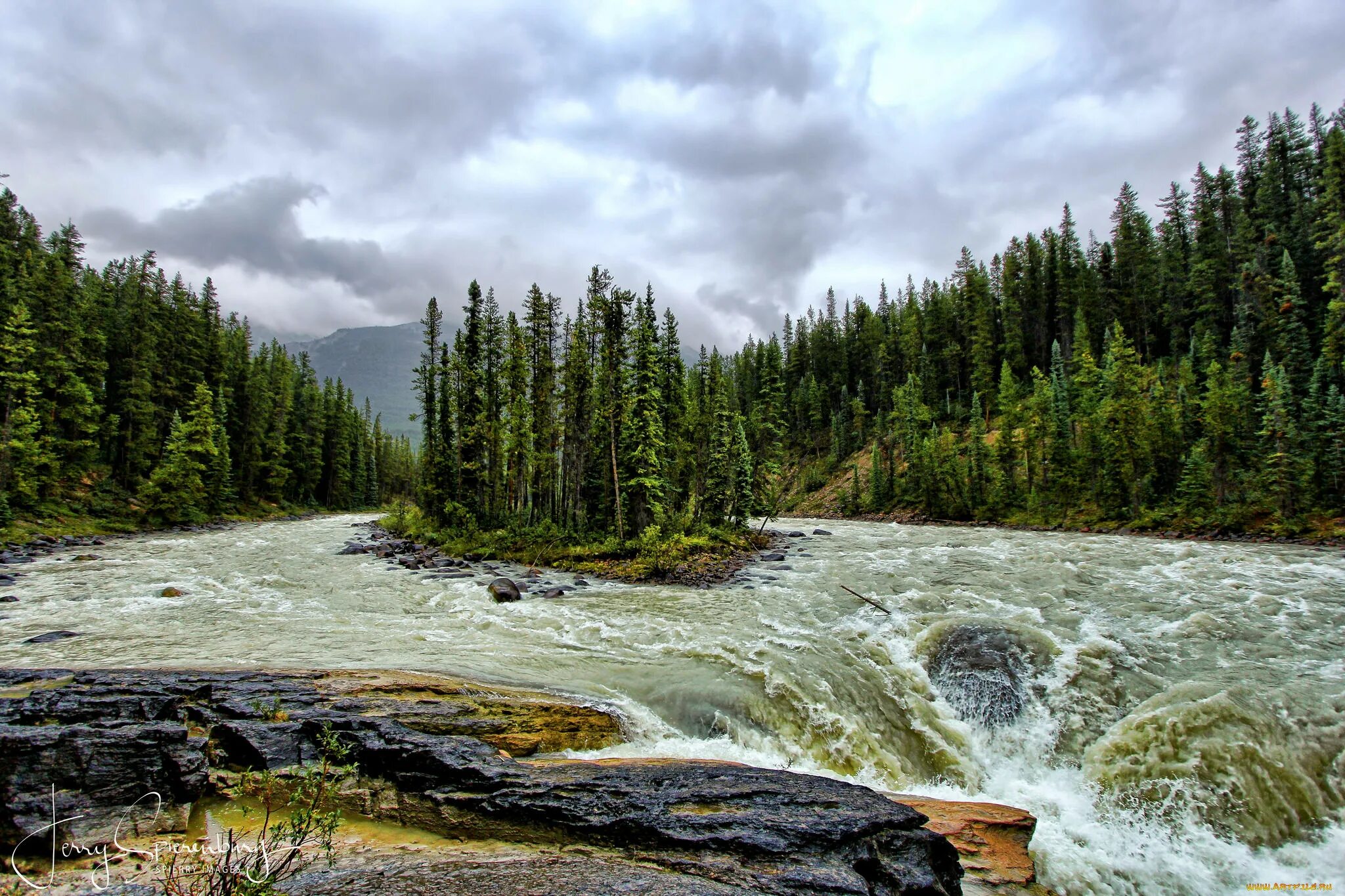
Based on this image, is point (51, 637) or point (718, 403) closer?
point (51, 637)

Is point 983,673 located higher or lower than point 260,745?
lower

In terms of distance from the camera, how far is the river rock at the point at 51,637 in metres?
11.7

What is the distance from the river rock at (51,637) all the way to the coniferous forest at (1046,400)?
21.0m

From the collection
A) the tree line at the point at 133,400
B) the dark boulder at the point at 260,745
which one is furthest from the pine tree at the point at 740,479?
the tree line at the point at 133,400

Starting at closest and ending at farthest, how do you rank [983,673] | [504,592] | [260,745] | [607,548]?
[260,745] < [983,673] < [504,592] < [607,548]

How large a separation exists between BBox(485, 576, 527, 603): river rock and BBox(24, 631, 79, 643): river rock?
10.00m

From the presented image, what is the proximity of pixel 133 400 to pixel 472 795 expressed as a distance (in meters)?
60.7

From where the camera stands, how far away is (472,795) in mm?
5922

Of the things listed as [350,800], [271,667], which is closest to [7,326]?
[271,667]

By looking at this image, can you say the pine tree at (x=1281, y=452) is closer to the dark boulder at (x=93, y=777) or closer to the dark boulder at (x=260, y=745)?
the dark boulder at (x=260, y=745)

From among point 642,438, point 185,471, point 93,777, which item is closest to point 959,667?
point 93,777

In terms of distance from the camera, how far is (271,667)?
980 cm

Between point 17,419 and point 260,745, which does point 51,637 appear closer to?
point 260,745

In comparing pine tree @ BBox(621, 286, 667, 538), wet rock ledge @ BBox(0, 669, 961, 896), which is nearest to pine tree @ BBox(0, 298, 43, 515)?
pine tree @ BBox(621, 286, 667, 538)
